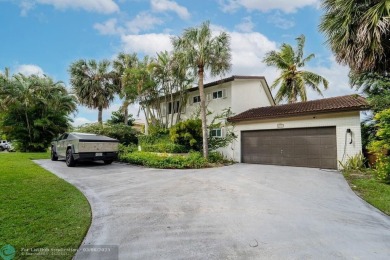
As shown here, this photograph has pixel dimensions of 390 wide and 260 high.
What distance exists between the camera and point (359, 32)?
843cm

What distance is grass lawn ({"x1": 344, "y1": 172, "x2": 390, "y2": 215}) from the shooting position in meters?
5.69

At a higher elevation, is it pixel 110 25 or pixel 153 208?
pixel 110 25

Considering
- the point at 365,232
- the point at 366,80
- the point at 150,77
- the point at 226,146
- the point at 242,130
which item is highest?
the point at 150,77

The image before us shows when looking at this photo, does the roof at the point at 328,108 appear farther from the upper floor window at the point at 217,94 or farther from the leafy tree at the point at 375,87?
the upper floor window at the point at 217,94

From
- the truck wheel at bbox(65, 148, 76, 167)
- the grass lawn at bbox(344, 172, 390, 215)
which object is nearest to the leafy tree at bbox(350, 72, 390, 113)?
the grass lawn at bbox(344, 172, 390, 215)

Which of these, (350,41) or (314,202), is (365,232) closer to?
(314,202)

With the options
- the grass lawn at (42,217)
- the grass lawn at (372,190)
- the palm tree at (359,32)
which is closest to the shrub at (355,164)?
the grass lawn at (372,190)

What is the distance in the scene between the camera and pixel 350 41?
8.99m

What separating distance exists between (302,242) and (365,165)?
9.66m

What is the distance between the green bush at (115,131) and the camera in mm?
19266

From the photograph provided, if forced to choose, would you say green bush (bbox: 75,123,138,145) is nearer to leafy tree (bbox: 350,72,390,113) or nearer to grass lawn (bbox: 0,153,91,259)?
grass lawn (bbox: 0,153,91,259)

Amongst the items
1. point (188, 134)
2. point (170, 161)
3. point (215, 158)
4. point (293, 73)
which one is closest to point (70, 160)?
point (170, 161)

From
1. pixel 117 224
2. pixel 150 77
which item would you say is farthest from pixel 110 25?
pixel 117 224

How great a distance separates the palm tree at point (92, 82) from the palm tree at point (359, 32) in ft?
66.8
